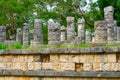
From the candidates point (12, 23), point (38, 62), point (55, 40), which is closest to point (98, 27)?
point (55, 40)

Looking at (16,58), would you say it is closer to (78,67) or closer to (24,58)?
(24,58)

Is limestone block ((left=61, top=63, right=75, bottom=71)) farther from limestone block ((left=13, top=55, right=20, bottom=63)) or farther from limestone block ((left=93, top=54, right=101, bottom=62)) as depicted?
limestone block ((left=13, top=55, right=20, bottom=63))

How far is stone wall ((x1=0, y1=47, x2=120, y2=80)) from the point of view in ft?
27.5

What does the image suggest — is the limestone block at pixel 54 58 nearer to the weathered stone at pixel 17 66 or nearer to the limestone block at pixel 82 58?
the limestone block at pixel 82 58

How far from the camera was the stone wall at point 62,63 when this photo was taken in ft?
27.5

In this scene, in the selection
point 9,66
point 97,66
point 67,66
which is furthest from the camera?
point 9,66

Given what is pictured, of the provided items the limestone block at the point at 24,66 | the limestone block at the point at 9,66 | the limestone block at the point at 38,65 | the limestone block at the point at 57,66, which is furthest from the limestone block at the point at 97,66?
the limestone block at the point at 9,66

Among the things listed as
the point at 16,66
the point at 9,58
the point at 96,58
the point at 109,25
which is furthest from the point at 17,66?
the point at 109,25

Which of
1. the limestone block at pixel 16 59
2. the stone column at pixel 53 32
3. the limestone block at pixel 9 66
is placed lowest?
the limestone block at pixel 9 66

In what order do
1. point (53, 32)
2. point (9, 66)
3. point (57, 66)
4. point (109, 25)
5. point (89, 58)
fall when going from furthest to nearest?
point (109, 25), point (53, 32), point (9, 66), point (57, 66), point (89, 58)

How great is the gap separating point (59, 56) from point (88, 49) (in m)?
0.82

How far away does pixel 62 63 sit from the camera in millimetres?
8891

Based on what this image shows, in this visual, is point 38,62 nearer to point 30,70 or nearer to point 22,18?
point 30,70

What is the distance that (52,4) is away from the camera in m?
35.9
